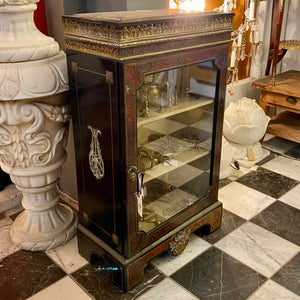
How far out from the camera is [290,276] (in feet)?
5.83

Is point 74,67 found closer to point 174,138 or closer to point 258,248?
point 174,138

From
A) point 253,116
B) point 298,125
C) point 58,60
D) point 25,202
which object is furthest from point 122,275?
point 298,125

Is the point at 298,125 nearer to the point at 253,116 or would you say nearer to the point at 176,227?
the point at 253,116

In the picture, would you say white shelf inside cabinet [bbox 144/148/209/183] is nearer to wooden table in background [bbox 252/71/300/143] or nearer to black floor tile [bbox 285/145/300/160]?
wooden table in background [bbox 252/71/300/143]

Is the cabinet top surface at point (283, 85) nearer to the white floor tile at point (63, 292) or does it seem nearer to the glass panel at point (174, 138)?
the glass panel at point (174, 138)

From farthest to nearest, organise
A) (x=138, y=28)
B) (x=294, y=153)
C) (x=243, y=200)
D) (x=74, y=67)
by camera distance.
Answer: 1. (x=294, y=153)
2. (x=243, y=200)
3. (x=74, y=67)
4. (x=138, y=28)

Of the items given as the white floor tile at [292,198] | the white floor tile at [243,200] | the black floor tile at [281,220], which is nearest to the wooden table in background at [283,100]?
the white floor tile at [292,198]

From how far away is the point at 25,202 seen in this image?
6.41 feet

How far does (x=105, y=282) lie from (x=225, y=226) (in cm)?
75

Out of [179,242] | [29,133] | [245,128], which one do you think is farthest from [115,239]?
[245,128]

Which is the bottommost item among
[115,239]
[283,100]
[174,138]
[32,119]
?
[115,239]

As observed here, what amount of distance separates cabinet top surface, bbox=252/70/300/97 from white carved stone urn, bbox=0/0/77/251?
67.4 inches

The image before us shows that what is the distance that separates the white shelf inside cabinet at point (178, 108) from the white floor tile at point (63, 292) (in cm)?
78

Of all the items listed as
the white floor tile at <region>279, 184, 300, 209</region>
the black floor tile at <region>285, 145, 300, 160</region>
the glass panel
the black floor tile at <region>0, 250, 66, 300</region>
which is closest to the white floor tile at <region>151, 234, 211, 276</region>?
the glass panel
